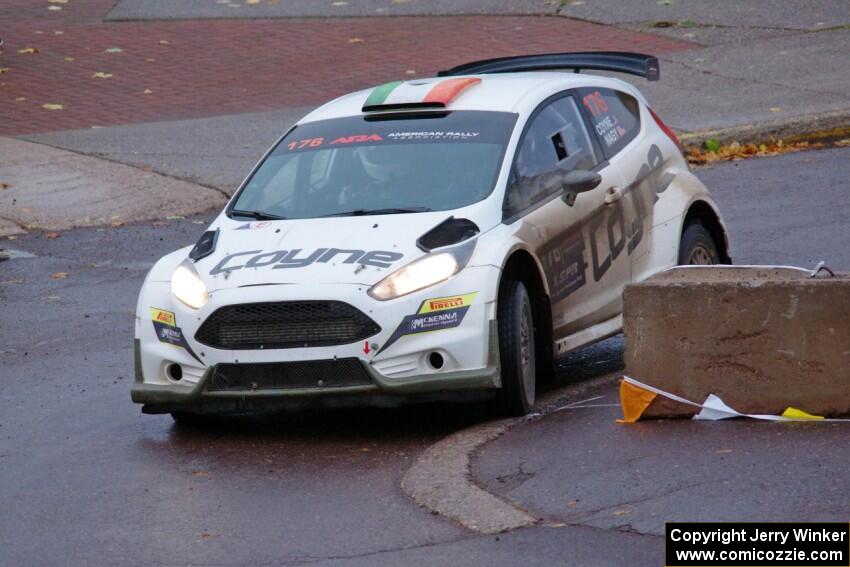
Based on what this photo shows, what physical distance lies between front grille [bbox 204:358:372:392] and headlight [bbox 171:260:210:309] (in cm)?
35

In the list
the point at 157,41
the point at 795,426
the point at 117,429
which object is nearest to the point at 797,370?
the point at 795,426

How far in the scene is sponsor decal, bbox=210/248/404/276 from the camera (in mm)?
7508

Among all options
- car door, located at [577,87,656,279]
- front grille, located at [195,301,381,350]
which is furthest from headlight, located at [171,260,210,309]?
car door, located at [577,87,656,279]

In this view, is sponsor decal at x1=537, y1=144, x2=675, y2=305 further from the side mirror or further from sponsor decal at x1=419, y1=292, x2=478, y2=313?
sponsor decal at x1=419, y1=292, x2=478, y2=313

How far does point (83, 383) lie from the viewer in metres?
8.97

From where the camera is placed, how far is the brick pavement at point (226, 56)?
714 inches

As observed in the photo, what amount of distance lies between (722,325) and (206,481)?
2416 mm

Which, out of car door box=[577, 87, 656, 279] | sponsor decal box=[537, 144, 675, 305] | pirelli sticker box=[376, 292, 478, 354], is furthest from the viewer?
car door box=[577, 87, 656, 279]

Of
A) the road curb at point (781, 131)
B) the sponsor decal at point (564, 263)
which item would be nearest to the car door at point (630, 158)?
the sponsor decal at point (564, 263)

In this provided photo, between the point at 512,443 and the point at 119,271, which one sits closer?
the point at 512,443

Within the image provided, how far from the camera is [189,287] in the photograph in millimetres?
7688

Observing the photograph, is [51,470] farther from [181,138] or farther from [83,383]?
[181,138]

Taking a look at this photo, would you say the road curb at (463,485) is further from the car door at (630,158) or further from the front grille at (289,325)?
the car door at (630,158)

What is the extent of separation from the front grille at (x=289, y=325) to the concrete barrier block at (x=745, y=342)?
49.6 inches
